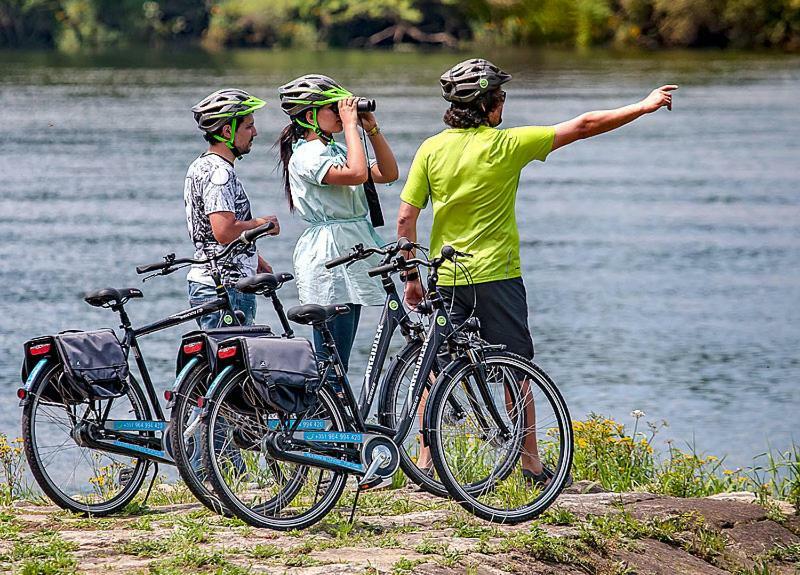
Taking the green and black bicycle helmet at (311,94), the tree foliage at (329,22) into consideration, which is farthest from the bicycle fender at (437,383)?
the tree foliage at (329,22)

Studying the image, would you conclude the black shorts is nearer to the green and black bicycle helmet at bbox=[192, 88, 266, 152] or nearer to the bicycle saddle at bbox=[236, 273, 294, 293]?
the bicycle saddle at bbox=[236, 273, 294, 293]

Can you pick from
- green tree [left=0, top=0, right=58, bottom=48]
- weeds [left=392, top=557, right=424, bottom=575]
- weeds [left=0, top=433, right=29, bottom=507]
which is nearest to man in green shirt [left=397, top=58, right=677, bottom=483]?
weeds [left=392, top=557, right=424, bottom=575]

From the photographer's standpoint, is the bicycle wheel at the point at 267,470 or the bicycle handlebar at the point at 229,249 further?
the bicycle handlebar at the point at 229,249

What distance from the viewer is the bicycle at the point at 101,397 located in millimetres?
6188

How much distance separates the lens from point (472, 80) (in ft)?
21.3

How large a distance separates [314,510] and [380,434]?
40 centimetres

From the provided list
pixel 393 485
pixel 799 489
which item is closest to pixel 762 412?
pixel 799 489

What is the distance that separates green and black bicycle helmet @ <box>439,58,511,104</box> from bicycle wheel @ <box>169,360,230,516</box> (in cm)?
159

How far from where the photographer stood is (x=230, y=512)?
6094mm

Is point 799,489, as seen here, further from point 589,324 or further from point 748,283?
point 748,283

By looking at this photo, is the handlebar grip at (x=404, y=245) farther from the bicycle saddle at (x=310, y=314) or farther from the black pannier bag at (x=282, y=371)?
the black pannier bag at (x=282, y=371)

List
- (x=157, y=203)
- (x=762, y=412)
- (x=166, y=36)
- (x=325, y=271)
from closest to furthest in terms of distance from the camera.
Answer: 1. (x=325, y=271)
2. (x=762, y=412)
3. (x=157, y=203)
4. (x=166, y=36)

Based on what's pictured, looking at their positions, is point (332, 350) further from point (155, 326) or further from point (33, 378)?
point (33, 378)

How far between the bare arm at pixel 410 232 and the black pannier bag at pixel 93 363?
4.17 ft
